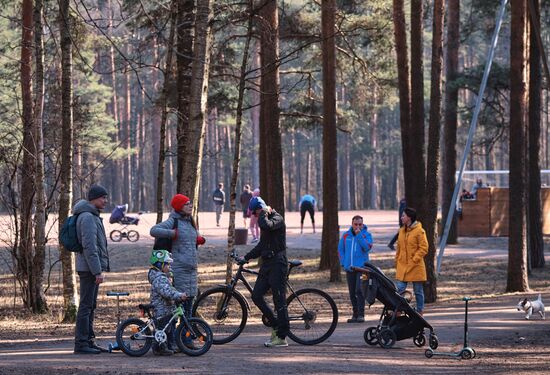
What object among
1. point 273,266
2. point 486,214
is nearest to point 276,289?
point 273,266

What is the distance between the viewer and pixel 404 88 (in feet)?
75.8

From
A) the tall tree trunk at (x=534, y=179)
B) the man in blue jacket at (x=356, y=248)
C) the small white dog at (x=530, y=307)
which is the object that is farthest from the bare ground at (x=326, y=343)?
the tall tree trunk at (x=534, y=179)

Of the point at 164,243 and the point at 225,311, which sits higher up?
the point at 164,243

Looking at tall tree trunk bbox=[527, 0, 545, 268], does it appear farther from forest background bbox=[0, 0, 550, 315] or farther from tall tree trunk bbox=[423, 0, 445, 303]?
tall tree trunk bbox=[423, 0, 445, 303]

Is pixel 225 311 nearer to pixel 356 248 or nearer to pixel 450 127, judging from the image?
pixel 356 248

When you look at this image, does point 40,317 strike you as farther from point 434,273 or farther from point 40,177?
point 434,273

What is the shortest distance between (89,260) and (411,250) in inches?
232

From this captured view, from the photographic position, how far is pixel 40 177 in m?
16.9

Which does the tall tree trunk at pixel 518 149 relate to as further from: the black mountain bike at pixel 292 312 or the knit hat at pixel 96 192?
the knit hat at pixel 96 192

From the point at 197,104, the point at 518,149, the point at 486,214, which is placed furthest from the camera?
the point at 486,214

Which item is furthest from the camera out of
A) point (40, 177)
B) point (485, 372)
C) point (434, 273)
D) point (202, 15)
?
point (434, 273)

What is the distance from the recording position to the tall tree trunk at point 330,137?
2477 centimetres

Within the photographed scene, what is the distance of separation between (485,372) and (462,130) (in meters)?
81.0

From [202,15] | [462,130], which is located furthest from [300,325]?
[462,130]
